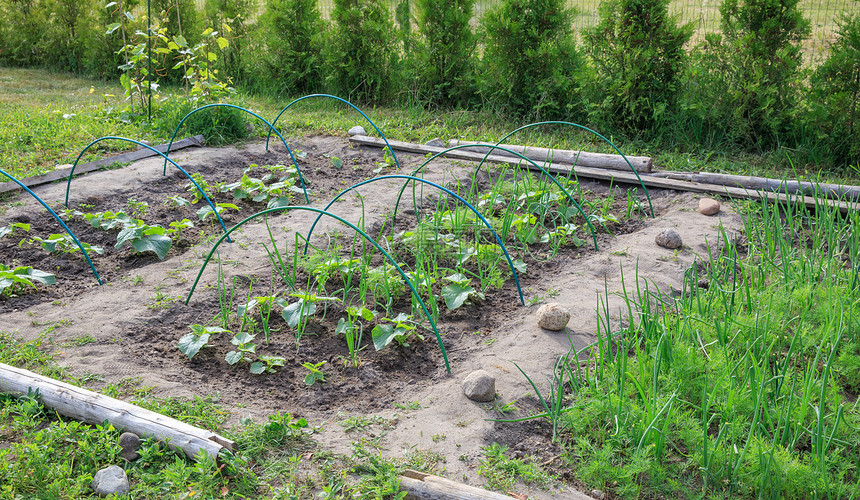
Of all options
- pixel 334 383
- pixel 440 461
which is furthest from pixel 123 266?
pixel 440 461

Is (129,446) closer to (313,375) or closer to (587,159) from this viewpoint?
(313,375)

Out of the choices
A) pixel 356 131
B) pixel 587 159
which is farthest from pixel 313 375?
pixel 356 131

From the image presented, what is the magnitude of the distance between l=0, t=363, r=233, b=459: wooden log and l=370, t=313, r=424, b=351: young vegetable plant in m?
0.97

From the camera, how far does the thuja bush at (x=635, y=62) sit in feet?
21.8

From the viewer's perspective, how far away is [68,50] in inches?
431

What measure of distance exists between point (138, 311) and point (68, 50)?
912 cm

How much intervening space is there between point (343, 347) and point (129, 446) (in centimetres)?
120

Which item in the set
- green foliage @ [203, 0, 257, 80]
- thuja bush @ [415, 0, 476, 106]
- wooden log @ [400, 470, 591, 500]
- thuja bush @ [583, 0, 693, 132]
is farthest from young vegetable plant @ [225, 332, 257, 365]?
green foliage @ [203, 0, 257, 80]

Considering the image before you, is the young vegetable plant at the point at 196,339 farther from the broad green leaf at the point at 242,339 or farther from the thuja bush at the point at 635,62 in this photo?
the thuja bush at the point at 635,62

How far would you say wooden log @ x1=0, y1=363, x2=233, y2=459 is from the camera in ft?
8.38

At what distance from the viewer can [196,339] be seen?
3.33 meters

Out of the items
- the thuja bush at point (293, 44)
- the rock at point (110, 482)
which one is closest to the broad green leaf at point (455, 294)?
the rock at point (110, 482)

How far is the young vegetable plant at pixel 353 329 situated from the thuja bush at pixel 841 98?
4.89 meters

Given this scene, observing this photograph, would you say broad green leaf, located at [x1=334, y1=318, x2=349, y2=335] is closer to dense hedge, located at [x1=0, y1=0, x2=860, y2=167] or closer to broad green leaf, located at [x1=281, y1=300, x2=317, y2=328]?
broad green leaf, located at [x1=281, y1=300, x2=317, y2=328]
